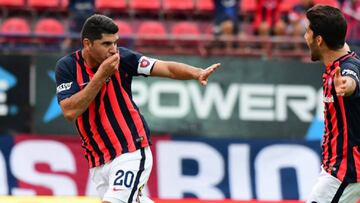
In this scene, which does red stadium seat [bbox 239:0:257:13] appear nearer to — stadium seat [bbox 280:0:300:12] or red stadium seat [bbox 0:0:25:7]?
stadium seat [bbox 280:0:300:12]

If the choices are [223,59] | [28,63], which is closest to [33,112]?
[28,63]

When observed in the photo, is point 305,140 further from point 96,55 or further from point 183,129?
point 96,55

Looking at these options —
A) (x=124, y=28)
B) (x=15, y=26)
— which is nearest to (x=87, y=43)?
(x=124, y=28)

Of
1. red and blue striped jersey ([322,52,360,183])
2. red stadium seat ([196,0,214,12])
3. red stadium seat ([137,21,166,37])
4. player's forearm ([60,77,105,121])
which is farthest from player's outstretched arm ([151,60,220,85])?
red stadium seat ([196,0,214,12])

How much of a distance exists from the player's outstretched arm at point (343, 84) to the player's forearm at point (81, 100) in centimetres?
165

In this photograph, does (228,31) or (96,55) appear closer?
(96,55)

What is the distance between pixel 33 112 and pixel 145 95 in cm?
152

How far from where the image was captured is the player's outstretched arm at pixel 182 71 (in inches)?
266

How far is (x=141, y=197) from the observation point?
23.2ft

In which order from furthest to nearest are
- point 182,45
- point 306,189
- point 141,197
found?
1. point 182,45
2. point 306,189
3. point 141,197

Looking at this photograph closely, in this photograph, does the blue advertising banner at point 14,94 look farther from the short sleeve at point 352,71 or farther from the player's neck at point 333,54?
the short sleeve at point 352,71

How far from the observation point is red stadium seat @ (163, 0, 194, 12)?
17312 millimetres

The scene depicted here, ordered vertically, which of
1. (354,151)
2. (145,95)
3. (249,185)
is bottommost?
(249,185)

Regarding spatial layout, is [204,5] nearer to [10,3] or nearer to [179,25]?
[179,25]
